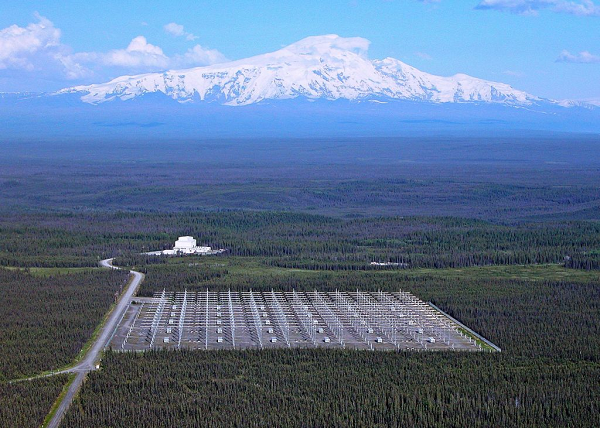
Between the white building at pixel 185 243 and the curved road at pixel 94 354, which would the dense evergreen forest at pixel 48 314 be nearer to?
the curved road at pixel 94 354

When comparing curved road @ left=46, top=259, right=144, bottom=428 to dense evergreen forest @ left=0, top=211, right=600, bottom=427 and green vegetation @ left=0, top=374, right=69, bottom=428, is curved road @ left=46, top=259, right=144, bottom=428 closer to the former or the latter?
green vegetation @ left=0, top=374, right=69, bottom=428

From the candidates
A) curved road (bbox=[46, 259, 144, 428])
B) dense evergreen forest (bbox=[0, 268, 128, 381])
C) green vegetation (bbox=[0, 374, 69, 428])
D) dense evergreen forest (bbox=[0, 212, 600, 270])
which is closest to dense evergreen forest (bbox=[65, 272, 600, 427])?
curved road (bbox=[46, 259, 144, 428])

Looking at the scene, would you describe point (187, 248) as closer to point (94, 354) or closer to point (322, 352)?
point (94, 354)

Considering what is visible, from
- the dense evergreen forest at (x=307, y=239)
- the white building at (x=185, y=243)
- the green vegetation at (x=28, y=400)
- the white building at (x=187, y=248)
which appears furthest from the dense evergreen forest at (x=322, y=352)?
the white building at (x=185, y=243)

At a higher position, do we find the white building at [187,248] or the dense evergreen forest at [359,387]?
the dense evergreen forest at [359,387]

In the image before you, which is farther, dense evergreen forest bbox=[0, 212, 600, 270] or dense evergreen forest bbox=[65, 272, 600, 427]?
dense evergreen forest bbox=[0, 212, 600, 270]

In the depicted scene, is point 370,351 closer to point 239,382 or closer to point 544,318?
point 239,382

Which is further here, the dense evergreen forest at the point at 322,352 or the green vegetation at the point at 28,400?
the dense evergreen forest at the point at 322,352

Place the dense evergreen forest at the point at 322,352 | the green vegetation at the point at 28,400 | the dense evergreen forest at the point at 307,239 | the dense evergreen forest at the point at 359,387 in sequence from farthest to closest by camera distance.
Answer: the dense evergreen forest at the point at 307,239, the dense evergreen forest at the point at 322,352, the dense evergreen forest at the point at 359,387, the green vegetation at the point at 28,400
